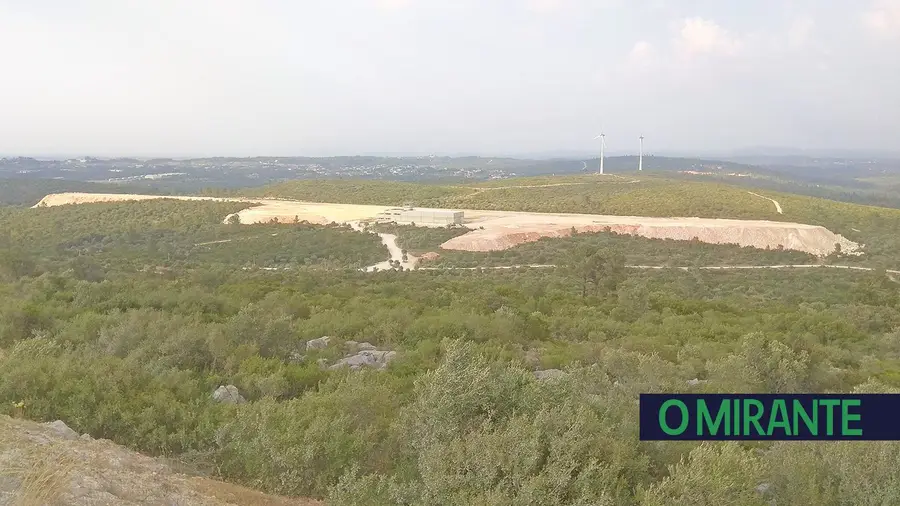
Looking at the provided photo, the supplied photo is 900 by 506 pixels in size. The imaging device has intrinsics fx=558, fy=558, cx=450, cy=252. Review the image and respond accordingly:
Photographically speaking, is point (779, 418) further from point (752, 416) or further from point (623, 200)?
point (623, 200)

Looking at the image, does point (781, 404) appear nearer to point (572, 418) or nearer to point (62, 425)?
point (572, 418)

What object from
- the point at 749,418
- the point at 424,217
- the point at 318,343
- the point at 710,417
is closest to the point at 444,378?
the point at 710,417

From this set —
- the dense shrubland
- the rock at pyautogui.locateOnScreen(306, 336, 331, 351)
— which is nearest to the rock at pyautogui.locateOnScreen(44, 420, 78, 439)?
the dense shrubland

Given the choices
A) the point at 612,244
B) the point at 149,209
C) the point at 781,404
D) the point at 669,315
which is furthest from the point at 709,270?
the point at 149,209

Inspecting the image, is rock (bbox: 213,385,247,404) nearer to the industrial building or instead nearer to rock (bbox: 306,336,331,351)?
rock (bbox: 306,336,331,351)

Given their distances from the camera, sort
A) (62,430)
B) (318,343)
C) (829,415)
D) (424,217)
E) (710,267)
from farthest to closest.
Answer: (424,217), (710,267), (318,343), (62,430), (829,415)

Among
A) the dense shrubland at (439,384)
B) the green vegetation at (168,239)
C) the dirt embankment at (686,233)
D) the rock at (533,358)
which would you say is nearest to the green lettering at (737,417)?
the dense shrubland at (439,384)
